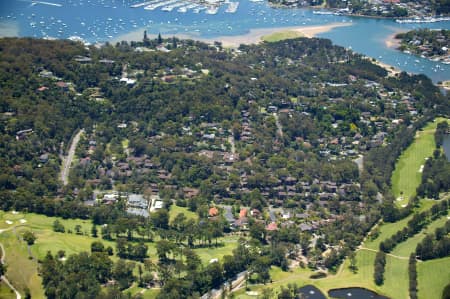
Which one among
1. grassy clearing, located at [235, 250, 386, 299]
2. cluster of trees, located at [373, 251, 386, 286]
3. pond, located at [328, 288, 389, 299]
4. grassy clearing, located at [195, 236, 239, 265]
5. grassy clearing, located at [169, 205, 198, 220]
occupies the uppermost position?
grassy clearing, located at [169, 205, 198, 220]

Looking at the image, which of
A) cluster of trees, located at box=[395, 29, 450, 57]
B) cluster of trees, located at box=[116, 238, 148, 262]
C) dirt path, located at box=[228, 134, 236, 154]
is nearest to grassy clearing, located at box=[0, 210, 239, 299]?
cluster of trees, located at box=[116, 238, 148, 262]

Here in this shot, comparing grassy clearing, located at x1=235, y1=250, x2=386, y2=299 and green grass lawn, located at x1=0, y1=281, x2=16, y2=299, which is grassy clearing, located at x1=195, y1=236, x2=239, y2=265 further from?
green grass lawn, located at x1=0, y1=281, x2=16, y2=299

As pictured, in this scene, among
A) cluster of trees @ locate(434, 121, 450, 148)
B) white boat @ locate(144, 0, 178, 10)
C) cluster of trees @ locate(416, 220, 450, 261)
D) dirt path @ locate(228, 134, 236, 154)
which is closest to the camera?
cluster of trees @ locate(416, 220, 450, 261)

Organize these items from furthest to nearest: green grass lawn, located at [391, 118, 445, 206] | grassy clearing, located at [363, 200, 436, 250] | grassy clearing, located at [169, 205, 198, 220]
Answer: green grass lawn, located at [391, 118, 445, 206] → grassy clearing, located at [169, 205, 198, 220] → grassy clearing, located at [363, 200, 436, 250]

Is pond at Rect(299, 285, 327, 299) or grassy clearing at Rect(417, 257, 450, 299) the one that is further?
grassy clearing at Rect(417, 257, 450, 299)

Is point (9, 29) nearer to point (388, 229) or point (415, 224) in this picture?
point (388, 229)

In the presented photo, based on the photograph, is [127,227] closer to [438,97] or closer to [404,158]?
[404,158]

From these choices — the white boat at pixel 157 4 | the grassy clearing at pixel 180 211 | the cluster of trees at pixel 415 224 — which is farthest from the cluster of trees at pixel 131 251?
the white boat at pixel 157 4

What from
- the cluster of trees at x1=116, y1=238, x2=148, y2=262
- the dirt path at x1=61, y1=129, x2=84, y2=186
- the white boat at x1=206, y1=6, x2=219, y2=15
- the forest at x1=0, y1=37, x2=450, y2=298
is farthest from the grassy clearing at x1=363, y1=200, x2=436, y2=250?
the white boat at x1=206, y1=6, x2=219, y2=15

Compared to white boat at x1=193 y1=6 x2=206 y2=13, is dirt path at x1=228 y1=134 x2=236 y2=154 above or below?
below
